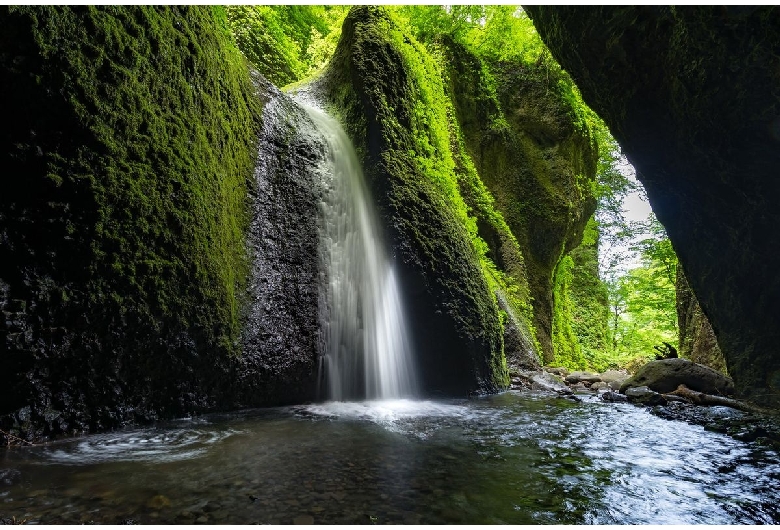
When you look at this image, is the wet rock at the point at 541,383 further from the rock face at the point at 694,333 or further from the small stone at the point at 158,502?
the small stone at the point at 158,502

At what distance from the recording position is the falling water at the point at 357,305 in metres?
5.27

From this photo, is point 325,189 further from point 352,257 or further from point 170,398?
point 170,398

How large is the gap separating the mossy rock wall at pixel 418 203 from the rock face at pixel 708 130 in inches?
102

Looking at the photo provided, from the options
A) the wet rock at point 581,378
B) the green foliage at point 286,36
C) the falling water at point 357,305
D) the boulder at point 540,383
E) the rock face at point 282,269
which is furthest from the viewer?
the green foliage at point 286,36

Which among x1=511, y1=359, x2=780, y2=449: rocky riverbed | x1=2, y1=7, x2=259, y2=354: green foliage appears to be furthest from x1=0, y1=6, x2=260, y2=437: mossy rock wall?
x1=511, y1=359, x2=780, y2=449: rocky riverbed

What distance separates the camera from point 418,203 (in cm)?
661

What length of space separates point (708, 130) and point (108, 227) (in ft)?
18.3

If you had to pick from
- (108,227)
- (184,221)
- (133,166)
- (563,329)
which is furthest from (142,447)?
(563,329)

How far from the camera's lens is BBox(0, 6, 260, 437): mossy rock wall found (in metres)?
2.79

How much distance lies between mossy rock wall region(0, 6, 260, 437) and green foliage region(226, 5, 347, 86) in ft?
22.7

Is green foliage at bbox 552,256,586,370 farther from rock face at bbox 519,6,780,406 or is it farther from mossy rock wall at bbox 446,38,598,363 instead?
rock face at bbox 519,6,780,406

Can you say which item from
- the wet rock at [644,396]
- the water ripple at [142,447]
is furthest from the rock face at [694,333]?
the water ripple at [142,447]

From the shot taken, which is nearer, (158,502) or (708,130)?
(158,502)

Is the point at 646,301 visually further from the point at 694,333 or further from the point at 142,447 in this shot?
the point at 142,447
